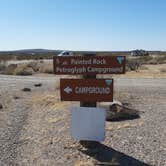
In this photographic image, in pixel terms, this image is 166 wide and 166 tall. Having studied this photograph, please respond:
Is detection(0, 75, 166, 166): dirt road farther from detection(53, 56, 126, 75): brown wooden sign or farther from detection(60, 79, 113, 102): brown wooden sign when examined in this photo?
detection(53, 56, 126, 75): brown wooden sign

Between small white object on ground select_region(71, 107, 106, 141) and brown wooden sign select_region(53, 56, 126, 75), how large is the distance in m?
0.77

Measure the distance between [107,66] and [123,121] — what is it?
336 cm

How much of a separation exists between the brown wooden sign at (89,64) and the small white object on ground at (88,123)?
77 cm

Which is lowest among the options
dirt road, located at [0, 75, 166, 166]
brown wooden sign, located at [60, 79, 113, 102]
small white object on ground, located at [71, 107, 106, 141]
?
dirt road, located at [0, 75, 166, 166]

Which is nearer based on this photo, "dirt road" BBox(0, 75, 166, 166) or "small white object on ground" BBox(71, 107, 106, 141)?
"dirt road" BBox(0, 75, 166, 166)

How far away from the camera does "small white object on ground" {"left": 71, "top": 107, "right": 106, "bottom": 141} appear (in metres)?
8.50

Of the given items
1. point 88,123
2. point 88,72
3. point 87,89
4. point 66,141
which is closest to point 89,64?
point 88,72

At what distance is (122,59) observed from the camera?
27.6 ft

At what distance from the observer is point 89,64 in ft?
27.8

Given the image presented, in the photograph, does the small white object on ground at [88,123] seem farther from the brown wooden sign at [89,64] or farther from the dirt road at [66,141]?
the brown wooden sign at [89,64]

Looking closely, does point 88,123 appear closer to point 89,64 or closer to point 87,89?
point 87,89

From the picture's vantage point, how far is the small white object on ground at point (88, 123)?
335 inches

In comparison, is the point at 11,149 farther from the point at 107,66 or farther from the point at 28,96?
the point at 28,96

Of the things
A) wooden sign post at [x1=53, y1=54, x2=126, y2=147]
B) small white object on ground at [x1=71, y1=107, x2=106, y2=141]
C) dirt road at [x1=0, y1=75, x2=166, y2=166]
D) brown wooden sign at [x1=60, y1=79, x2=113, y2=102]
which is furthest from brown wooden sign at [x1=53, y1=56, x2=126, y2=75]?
dirt road at [x1=0, y1=75, x2=166, y2=166]
